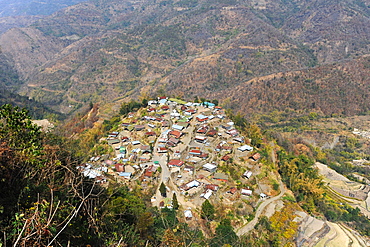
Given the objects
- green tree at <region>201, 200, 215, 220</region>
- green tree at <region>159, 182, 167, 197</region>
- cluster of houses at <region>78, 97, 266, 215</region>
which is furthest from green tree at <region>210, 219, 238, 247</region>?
green tree at <region>159, 182, 167, 197</region>

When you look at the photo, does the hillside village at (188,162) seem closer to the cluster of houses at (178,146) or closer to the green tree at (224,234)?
the cluster of houses at (178,146)

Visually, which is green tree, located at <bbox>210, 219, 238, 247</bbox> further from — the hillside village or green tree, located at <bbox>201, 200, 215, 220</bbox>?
the hillside village

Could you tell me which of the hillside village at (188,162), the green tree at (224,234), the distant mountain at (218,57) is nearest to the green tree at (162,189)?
the hillside village at (188,162)

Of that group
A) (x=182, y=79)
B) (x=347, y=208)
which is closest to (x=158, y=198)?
(x=347, y=208)

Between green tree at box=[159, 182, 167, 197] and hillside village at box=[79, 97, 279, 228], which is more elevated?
green tree at box=[159, 182, 167, 197]

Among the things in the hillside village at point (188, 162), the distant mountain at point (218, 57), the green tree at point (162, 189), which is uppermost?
the green tree at point (162, 189)
